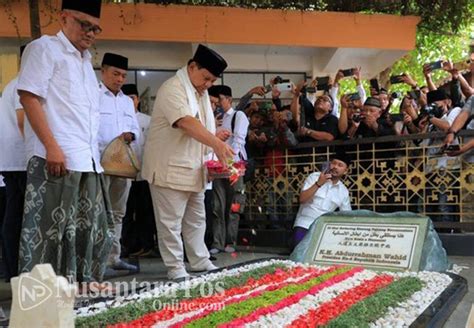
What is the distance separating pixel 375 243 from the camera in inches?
163

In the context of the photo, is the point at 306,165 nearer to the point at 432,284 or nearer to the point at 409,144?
the point at 409,144

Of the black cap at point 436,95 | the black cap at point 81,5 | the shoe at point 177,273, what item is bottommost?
the shoe at point 177,273

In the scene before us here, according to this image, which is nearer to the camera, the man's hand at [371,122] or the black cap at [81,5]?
the black cap at [81,5]

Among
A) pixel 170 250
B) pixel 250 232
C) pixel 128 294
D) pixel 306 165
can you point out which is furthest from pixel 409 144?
pixel 128 294

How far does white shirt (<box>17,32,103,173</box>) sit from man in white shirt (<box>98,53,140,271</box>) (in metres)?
1.24

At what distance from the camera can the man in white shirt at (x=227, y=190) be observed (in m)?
5.58

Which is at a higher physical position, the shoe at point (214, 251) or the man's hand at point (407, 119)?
the man's hand at point (407, 119)

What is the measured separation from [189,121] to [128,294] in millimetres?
1301

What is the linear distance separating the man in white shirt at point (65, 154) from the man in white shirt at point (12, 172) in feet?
1.94

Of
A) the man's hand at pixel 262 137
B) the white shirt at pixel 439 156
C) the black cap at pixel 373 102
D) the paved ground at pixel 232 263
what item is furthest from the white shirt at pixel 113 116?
the white shirt at pixel 439 156

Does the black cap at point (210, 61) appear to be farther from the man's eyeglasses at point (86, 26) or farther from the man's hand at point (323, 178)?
the man's hand at point (323, 178)

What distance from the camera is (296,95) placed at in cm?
615

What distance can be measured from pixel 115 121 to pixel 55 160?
1638mm

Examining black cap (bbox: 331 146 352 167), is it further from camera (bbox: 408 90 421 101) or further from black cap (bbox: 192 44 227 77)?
black cap (bbox: 192 44 227 77)
